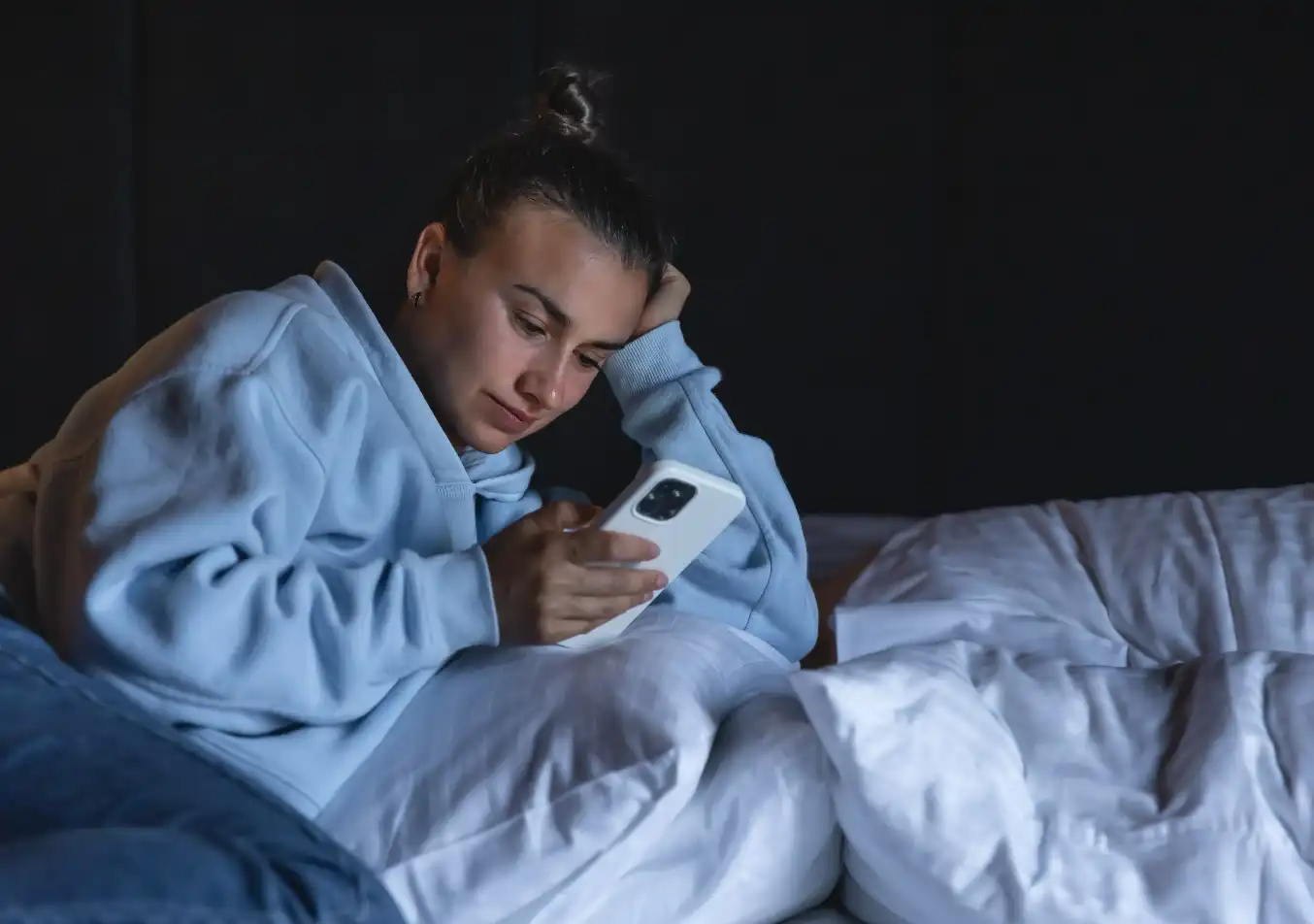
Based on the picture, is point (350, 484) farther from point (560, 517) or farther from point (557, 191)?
point (557, 191)

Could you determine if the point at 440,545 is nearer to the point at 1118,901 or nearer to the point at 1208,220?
the point at 1118,901

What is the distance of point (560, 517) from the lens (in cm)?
90

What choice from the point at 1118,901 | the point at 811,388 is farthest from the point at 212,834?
the point at 811,388

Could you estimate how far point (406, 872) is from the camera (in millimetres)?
730

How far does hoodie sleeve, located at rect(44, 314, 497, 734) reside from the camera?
0.75 meters

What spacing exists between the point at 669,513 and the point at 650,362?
33 centimetres

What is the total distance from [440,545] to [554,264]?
227 mm

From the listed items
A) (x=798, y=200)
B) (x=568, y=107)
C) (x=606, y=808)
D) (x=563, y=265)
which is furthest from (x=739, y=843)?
(x=798, y=200)

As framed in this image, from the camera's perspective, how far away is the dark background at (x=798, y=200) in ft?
5.20

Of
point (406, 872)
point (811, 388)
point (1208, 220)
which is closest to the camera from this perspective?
point (406, 872)

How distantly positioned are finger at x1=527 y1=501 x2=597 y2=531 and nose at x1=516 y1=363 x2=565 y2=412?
3.5 inches

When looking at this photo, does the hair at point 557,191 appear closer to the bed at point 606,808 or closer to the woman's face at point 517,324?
the woman's face at point 517,324

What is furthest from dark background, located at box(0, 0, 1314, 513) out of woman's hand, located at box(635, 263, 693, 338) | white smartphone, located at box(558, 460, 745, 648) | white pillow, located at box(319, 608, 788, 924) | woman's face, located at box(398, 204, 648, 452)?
white pillow, located at box(319, 608, 788, 924)

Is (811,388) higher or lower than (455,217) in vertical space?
lower
